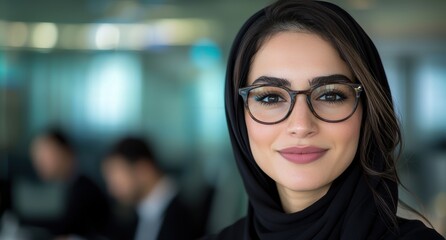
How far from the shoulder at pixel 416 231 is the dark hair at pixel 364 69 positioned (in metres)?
0.02

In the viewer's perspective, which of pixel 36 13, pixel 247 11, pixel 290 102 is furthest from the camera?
pixel 36 13

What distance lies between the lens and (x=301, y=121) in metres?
1.46

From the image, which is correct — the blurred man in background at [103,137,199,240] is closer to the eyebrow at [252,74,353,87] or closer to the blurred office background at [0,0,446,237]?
the eyebrow at [252,74,353,87]

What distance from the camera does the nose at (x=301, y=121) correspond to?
1.46m

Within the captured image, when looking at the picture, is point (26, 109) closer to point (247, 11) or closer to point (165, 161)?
point (165, 161)

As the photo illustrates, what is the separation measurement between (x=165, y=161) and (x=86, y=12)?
187 cm

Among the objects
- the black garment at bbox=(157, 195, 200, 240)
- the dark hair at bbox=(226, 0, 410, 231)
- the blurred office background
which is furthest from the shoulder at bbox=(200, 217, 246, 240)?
the blurred office background

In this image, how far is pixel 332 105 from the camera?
150 centimetres

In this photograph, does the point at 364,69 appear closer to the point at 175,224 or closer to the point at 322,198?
the point at 322,198

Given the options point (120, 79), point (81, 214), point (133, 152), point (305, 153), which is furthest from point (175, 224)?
point (120, 79)

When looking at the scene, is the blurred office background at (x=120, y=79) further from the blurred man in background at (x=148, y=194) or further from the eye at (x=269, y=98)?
the eye at (x=269, y=98)

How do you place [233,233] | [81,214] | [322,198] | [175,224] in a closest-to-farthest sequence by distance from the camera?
[322,198]
[233,233]
[175,224]
[81,214]

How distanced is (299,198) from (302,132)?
192 mm

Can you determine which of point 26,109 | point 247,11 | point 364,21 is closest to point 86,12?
point 26,109
